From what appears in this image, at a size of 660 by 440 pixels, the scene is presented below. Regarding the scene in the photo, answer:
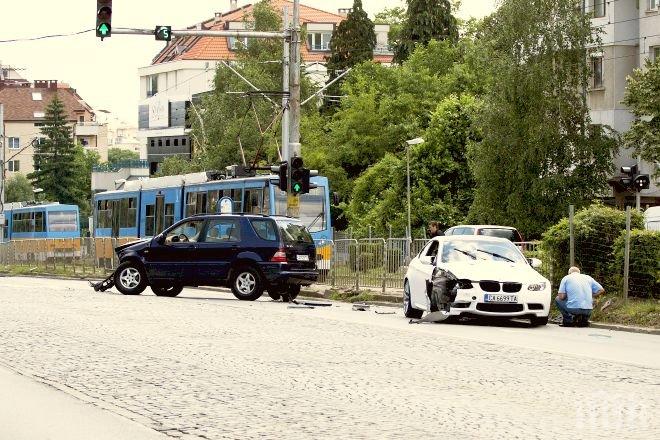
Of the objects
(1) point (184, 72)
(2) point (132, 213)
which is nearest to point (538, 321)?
(2) point (132, 213)

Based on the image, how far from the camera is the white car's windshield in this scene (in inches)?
1010

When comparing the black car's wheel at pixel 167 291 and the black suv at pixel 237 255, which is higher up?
the black suv at pixel 237 255

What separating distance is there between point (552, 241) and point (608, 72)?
1382 inches

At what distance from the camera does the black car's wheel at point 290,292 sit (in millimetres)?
33594

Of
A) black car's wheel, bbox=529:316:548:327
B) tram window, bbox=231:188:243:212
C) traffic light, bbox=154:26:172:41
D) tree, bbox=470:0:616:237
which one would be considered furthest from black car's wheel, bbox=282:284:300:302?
tree, bbox=470:0:616:237

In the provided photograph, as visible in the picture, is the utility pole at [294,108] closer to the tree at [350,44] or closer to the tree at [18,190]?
the tree at [350,44]

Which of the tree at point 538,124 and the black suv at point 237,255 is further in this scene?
the tree at point 538,124

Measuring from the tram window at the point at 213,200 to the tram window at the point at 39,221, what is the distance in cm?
3487

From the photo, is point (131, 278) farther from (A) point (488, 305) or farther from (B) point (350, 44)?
(B) point (350, 44)

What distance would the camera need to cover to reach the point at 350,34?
10556cm

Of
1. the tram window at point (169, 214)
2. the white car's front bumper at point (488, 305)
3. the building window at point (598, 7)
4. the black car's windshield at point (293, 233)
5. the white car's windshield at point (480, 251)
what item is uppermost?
the building window at point (598, 7)

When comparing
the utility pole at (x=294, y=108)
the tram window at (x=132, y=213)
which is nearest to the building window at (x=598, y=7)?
the tram window at (x=132, y=213)

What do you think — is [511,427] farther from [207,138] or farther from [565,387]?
[207,138]

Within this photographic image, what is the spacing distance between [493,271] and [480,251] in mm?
1214
